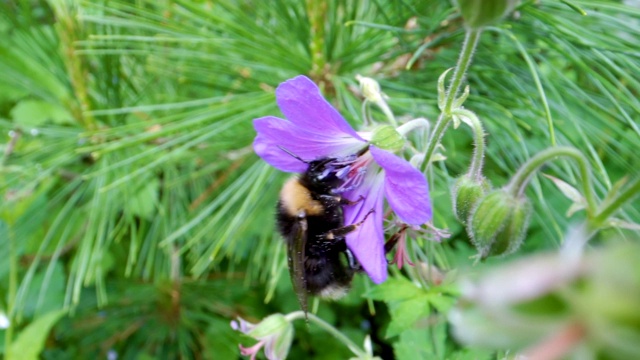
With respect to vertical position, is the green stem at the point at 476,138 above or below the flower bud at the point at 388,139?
above

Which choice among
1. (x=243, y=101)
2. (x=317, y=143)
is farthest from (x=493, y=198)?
(x=243, y=101)

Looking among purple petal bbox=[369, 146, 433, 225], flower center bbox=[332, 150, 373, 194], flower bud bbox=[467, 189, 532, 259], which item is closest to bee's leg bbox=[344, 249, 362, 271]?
flower center bbox=[332, 150, 373, 194]

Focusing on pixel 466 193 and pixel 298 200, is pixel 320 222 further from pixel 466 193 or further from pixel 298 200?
pixel 466 193

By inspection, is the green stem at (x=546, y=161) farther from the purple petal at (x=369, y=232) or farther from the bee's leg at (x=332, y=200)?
the bee's leg at (x=332, y=200)

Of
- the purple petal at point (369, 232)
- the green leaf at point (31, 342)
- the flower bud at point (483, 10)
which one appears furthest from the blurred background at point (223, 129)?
the flower bud at point (483, 10)

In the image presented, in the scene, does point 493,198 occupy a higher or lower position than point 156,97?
higher

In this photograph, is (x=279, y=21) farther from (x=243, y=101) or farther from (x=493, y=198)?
(x=493, y=198)

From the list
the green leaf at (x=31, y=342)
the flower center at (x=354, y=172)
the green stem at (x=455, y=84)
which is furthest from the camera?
the green leaf at (x=31, y=342)
